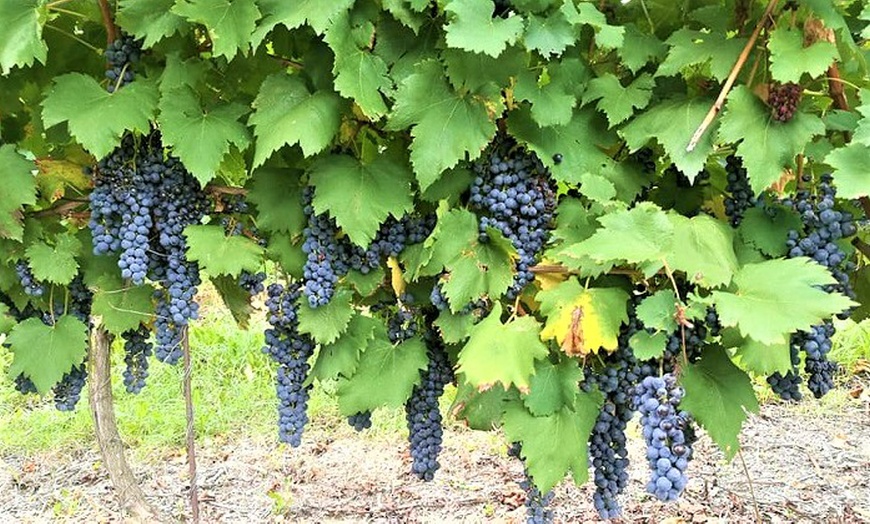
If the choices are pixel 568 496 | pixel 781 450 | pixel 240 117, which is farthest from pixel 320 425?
pixel 240 117

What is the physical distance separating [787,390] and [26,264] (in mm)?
2040

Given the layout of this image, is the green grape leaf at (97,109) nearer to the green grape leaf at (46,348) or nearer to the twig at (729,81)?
the green grape leaf at (46,348)

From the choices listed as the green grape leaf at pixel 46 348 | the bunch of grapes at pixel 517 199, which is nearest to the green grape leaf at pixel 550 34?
the bunch of grapes at pixel 517 199

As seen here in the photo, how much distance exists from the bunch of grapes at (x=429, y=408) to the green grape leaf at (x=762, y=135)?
93 cm

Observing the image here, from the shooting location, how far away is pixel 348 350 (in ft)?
7.21

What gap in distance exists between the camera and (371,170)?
203 centimetres

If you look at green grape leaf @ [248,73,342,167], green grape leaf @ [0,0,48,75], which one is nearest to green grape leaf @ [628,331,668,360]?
green grape leaf @ [248,73,342,167]

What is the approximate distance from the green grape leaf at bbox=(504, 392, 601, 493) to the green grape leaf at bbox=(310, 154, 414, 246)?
0.55 m

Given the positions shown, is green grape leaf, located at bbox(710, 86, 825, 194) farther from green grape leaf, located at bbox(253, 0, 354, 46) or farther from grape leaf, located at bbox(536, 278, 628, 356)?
green grape leaf, located at bbox(253, 0, 354, 46)

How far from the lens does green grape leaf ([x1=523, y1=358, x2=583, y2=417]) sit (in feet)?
6.37

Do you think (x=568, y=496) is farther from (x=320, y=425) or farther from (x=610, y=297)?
(x=610, y=297)

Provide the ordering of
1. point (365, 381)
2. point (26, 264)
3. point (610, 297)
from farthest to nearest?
1. point (26, 264)
2. point (365, 381)
3. point (610, 297)

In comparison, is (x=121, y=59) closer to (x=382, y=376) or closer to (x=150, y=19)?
(x=150, y=19)

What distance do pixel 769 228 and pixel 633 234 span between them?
13.8 inches
